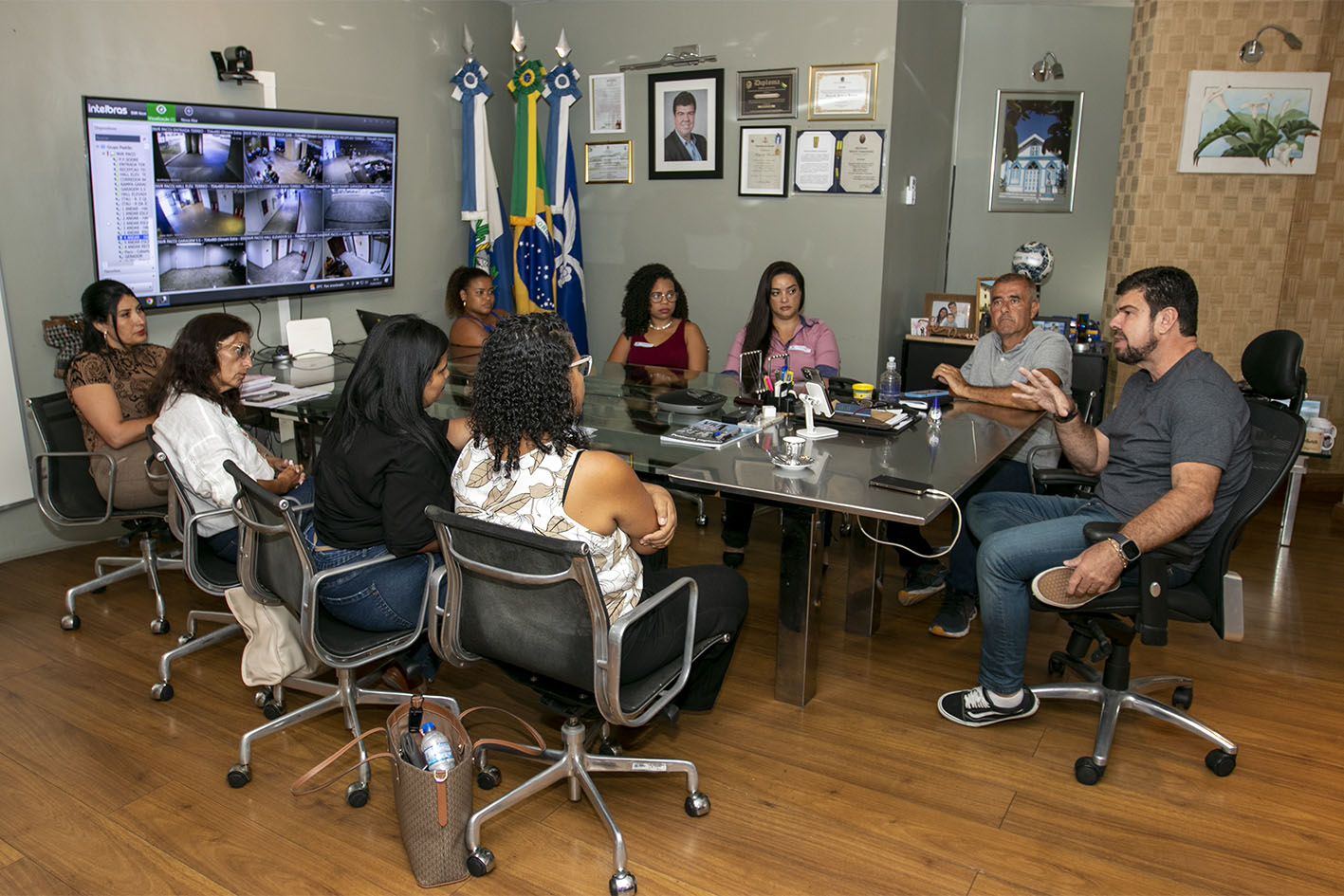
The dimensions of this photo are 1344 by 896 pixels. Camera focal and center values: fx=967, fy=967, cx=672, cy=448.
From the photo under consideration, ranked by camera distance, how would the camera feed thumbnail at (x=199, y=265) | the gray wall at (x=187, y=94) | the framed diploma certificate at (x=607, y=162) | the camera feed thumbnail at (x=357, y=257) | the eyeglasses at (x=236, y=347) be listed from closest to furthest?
the eyeglasses at (x=236, y=347)
the gray wall at (x=187, y=94)
the camera feed thumbnail at (x=199, y=265)
the camera feed thumbnail at (x=357, y=257)
the framed diploma certificate at (x=607, y=162)

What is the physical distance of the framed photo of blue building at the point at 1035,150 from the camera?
5801 mm

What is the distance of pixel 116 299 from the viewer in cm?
342

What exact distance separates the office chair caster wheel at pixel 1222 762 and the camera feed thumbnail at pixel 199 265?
4064mm

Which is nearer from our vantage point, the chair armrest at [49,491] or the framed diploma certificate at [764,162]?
the chair armrest at [49,491]

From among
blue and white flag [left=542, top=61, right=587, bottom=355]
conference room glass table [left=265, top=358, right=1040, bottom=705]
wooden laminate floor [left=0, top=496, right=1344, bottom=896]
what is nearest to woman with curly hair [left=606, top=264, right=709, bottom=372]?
conference room glass table [left=265, top=358, right=1040, bottom=705]

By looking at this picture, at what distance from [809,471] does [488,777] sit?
117 cm

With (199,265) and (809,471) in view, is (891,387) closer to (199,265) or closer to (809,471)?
(809,471)

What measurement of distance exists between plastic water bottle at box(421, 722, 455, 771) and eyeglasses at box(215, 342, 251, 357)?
144 centimetres

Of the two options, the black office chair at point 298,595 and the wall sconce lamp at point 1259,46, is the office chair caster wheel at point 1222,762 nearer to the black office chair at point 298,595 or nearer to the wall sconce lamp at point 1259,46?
the black office chair at point 298,595

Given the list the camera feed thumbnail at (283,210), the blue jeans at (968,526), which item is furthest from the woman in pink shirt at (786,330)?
the camera feed thumbnail at (283,210)

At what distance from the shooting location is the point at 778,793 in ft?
8.05

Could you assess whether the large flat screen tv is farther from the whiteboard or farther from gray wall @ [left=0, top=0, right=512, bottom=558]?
the whiteboard

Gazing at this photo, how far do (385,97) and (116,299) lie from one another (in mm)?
2116

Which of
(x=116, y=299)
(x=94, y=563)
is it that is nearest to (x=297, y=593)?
(x=116, y=299)
